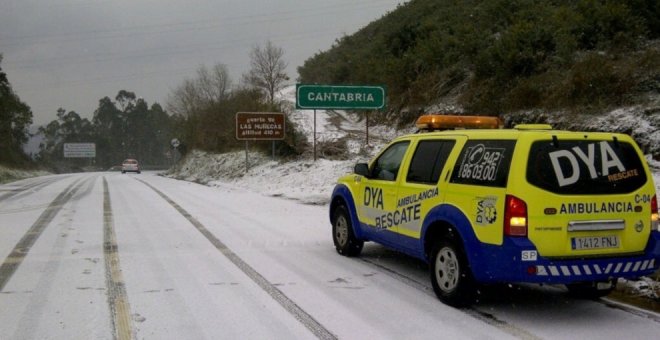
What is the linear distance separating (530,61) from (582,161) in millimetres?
14545

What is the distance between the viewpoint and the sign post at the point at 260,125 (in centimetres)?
2705

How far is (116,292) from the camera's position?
6.10m

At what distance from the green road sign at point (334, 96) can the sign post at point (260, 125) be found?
5095 millimetres

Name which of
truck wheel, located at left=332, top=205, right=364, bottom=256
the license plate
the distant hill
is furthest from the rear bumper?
the distant hill

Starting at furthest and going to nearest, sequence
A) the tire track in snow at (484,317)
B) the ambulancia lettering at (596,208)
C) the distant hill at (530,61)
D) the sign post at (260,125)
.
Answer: the sign post at (260,125) < the distant hill at (530,61) < the ambulancia lettering at (596,208) < the tire track in snow at (484,317)

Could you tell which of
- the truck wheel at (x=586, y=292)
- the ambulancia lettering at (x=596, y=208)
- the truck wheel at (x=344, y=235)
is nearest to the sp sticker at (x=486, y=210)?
the ambulancia lettering at (x=596, y=208)

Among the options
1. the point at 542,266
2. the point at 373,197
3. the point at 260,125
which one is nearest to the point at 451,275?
the point at 542,266

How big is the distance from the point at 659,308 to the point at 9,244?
357 inches

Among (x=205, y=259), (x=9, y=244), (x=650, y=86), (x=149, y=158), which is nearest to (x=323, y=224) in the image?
(x=205, y=259)

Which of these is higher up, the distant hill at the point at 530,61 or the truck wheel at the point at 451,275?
the distant hill at the point at 530,61

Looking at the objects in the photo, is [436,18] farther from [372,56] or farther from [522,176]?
[522,176]

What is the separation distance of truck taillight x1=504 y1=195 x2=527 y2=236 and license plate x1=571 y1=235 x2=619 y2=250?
0.49 meters

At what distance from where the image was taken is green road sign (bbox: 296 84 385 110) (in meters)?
22.1

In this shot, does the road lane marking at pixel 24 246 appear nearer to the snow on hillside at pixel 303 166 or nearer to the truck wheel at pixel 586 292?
the truck wheel at pixel 586 292
